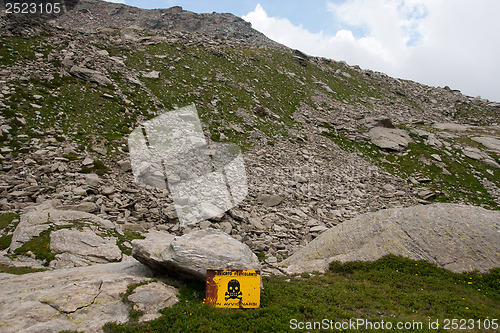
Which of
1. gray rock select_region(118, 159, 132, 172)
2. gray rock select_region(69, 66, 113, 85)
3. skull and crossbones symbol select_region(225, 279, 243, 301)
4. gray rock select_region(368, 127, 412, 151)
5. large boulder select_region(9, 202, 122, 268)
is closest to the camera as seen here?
skull and crossbones symbol select_region(225, 279, 243, 301)

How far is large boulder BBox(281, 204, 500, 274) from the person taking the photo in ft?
50.3

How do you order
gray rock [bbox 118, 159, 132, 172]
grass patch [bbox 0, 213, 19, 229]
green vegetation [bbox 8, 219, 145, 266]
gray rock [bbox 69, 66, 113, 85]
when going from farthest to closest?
gray rock [bbox 69, 66, 113, 85] < gray rock [bbox 118, 159, 132, 172] < grass patch [bbox 0, 213, 19, 229] < green vegetation [bbox 8, 219, 145, 266]

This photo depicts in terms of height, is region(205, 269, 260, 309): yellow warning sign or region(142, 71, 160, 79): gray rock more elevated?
region(142, 71, 160, 79): gray rock

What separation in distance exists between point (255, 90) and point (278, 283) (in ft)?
139

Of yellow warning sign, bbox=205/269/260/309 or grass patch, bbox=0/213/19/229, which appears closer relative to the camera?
yellow warning sign, bbox=205/269/260/309

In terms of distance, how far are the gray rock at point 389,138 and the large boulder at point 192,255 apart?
127 ft

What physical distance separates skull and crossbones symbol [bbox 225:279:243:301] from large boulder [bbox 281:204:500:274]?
684 centimetres

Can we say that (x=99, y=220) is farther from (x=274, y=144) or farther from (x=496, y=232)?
(x=496, y=232)

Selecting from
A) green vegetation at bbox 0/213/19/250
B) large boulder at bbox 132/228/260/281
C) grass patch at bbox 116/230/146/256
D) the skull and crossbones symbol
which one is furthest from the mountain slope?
Answer: the skull and crossbones symbol

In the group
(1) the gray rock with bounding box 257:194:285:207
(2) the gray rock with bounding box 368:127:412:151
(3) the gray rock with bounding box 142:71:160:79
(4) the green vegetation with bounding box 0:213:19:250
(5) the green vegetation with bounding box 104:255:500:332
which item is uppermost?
(3) the gray rock with bounding box 142:71:160:79

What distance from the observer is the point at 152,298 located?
34.6 feet

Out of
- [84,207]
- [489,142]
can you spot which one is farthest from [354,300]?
[489,142]

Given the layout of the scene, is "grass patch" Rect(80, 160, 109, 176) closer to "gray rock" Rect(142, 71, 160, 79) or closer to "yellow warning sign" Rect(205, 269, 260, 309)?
"yellow warning sign" Rect(205, 269, 260, 309)

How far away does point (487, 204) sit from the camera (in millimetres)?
31938
